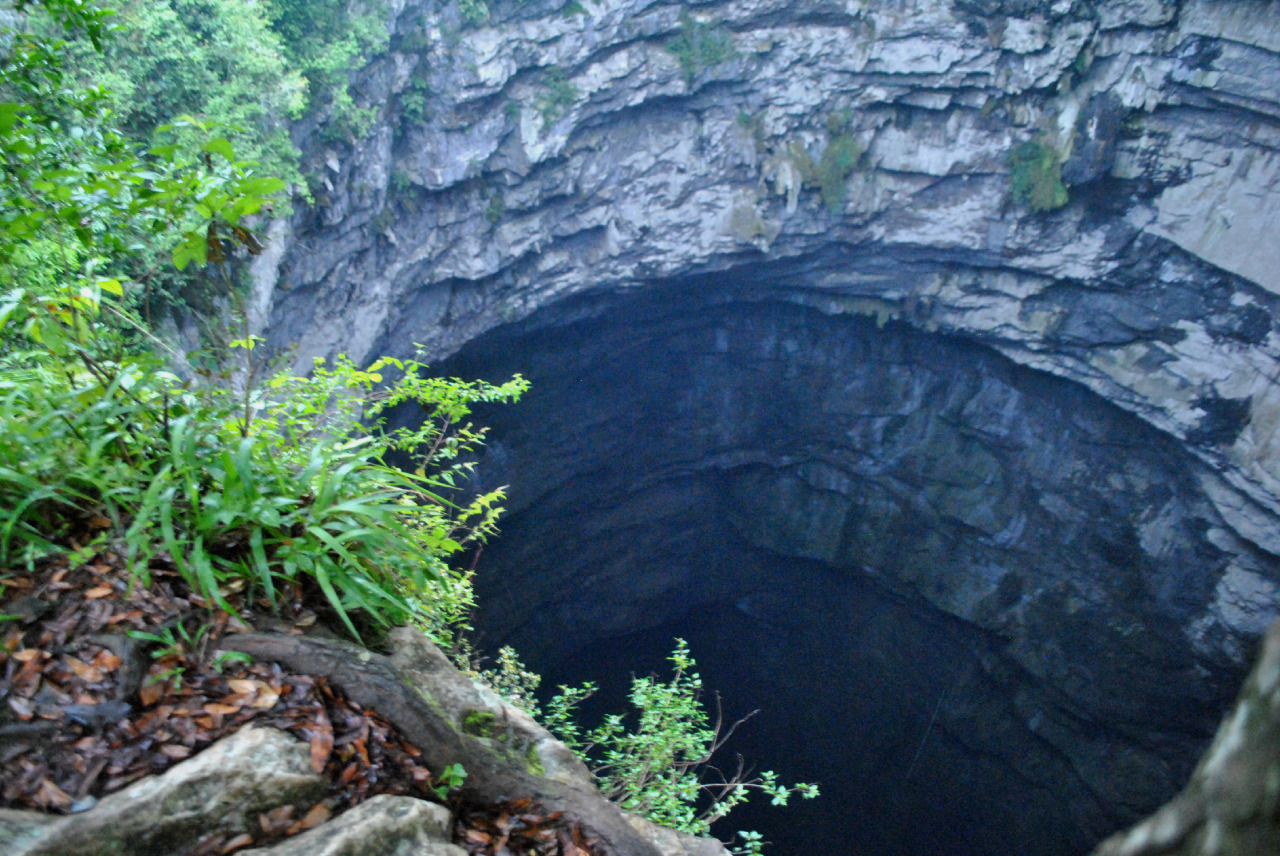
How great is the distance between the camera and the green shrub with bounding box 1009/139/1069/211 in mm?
9117

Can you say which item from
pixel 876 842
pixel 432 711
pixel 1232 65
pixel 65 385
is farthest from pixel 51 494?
pixel 876 842

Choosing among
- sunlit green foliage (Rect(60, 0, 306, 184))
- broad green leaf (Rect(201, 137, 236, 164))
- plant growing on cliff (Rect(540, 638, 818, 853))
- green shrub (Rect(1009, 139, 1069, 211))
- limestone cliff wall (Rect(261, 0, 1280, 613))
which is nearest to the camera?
broad green leaf (Rect(201, 137, 236, 164))

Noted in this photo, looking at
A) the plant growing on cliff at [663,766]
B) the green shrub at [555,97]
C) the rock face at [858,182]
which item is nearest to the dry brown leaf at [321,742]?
the plant growing on cliff at [663,766]

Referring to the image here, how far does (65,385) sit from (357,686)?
138 cm

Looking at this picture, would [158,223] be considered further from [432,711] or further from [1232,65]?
[1232,65]

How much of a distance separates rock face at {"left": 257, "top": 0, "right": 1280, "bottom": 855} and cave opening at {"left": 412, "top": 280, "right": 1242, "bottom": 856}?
0.06 metres

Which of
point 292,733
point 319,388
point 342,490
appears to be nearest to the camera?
point 292,733

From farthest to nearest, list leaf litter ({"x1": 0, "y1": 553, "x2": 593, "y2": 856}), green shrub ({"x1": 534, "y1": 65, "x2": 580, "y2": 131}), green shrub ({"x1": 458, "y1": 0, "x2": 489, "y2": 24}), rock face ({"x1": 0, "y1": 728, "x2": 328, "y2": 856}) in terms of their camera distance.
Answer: green shrub ({"x1": 534, "y1": 65, "x2": 580, "y2": 131}) < green shrub ({"x1": 458, "y1": 0, "x2": 489, "y2": 24}) < leaf litter ({"x1": 0, "y1": 553, "x2": 593, "y2": 856}) < rock face ({"x1": 0, "y1": 728, "x2": 328, "y2": 856})

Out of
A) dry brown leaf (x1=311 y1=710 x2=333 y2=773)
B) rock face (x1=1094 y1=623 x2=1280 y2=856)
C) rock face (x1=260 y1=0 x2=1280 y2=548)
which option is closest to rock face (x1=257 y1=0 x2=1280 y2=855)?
rock face (x1=260 y1=0 x2=1280 y2=548)

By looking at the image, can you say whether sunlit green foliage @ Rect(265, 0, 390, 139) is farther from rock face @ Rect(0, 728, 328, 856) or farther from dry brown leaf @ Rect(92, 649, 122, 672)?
rock face @ Rect(0, 728, 328, 856)

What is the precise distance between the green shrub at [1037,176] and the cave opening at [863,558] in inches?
106

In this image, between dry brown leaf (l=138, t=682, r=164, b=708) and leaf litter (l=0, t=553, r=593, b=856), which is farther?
dry brown leaf (l=138, t=682, r=164, b=708)

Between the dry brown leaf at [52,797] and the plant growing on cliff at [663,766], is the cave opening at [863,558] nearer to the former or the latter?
the plant growing on cliff at [663,766]

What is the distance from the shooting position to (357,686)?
7.06 feet
